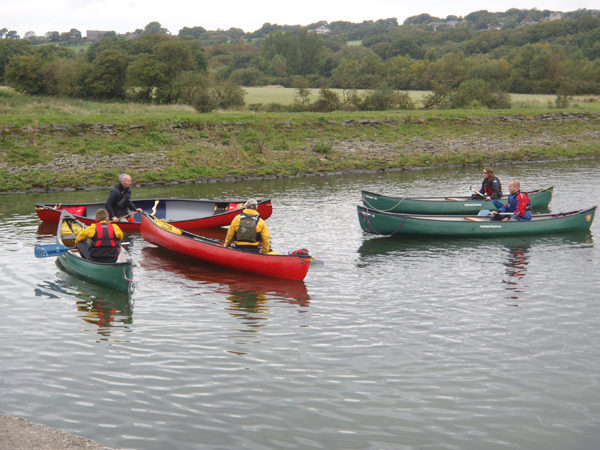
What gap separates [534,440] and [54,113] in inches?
1370

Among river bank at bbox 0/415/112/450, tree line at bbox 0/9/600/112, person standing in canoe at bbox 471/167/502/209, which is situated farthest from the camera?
tree line at bbox 0/9/600/112

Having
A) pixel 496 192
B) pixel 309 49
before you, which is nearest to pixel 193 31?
pixel 309 49

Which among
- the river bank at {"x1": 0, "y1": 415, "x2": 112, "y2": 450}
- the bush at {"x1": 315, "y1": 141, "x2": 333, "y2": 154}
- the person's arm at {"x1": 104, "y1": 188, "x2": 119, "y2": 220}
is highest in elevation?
the bush at {"x1": 315, "y1": 141, "x2": 333, "y2": 154}

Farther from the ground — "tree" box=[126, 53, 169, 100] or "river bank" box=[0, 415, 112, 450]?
"tree" box=[126, 53, 169, 100]

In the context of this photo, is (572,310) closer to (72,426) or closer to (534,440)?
(534,440)

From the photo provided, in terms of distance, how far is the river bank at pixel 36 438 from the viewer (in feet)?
19.3

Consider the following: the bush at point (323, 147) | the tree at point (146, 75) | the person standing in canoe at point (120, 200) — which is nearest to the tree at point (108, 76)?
the tree at point (146, 75)

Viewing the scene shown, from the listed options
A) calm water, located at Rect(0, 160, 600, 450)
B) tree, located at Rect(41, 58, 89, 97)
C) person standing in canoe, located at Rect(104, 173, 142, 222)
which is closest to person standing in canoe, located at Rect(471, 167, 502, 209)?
calm water, located at Rect(0, 160, 600, 450)

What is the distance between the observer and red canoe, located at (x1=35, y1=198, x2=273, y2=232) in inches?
704

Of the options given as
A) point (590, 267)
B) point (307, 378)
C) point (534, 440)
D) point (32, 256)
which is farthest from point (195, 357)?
point (590, 267)

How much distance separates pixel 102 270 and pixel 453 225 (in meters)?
9.89

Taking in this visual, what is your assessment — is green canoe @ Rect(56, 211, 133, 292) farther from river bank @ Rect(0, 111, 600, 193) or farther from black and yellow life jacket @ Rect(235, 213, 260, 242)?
river bank @ Rect(0, 111, 600, 193)

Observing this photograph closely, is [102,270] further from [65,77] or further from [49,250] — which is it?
[65,77]

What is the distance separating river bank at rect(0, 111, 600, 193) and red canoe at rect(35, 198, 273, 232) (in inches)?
323
